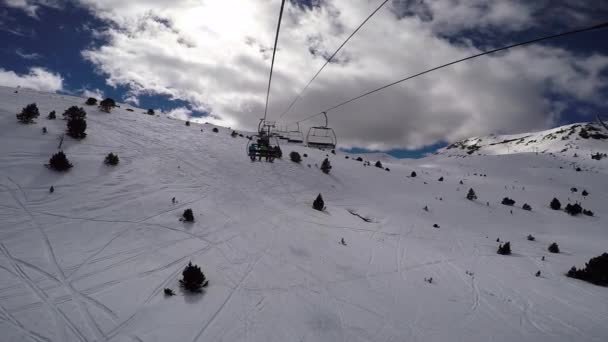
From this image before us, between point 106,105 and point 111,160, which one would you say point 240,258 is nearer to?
point 111,160

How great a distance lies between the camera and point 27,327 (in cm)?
800

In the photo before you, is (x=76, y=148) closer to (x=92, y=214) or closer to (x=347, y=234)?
(x=92, y=214)

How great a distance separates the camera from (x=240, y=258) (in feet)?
45.6

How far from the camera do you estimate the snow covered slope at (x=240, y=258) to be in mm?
9344

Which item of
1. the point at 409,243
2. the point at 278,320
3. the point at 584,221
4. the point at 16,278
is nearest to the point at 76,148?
the point at 16,278

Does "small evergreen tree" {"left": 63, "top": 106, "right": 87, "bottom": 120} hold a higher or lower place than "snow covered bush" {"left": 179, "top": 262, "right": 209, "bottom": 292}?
higher

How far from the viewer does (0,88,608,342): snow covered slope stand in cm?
934

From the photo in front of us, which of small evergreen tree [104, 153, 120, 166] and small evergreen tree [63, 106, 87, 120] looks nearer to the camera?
small evergreen tree [104, 153, 120, 166]

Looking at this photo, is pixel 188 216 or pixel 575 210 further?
pixel 575 210

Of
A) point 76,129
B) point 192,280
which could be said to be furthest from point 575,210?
point 76,129

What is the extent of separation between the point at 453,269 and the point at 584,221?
2588 cm

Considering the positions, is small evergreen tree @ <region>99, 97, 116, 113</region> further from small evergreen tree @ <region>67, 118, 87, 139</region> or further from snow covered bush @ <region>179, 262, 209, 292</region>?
snow covered bush @ <region>179, 262, 209, 292</region>

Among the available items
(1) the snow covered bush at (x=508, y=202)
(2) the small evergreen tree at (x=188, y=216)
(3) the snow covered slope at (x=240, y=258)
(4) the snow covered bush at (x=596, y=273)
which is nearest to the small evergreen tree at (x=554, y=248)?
(3) the snow covered slope at (x=240, y=258)

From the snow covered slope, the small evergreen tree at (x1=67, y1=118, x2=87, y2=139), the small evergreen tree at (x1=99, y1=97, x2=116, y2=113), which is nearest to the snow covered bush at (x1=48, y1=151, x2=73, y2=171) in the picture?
the snow covered slope
